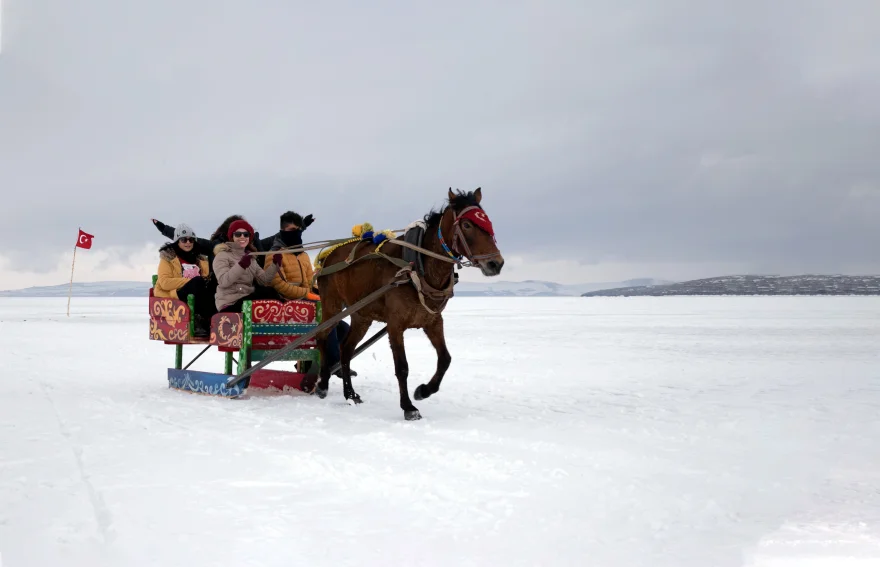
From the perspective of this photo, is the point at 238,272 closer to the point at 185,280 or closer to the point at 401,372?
the point at 185,280

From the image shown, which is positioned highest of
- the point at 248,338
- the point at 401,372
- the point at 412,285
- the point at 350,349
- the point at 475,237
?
the point at 475,237

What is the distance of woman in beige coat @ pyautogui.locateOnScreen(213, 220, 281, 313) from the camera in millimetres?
7547

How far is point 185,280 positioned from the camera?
8.05 metres

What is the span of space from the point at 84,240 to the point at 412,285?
23870 mm

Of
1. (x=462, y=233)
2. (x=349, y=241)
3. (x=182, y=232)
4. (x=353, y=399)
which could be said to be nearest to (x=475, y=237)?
(x=462, y=233)

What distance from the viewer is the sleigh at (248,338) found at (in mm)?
7309

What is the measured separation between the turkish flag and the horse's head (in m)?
24.2

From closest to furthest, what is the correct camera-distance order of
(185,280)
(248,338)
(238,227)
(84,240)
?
(248,338) < (238,227) < (185,280) < (84,240)

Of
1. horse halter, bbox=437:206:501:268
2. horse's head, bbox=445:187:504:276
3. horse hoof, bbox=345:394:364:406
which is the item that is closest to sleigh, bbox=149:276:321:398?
horse hoof, bbox=345:394:364:406

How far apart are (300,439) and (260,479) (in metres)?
1.16

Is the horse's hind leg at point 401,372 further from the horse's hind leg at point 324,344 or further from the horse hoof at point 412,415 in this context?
the horse's hind leg at point 324,344

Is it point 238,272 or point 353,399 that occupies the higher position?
point 238,272

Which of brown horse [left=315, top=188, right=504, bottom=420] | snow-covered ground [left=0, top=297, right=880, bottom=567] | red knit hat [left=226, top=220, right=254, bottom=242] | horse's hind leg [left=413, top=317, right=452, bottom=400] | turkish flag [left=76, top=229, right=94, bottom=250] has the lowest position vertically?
snow-covered ground [left=0, top=297, right=880, bottom=567]

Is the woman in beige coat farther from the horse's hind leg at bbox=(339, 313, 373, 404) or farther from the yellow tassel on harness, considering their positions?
the horse's hind leg at bbox=(339, 313, 373, 404)
